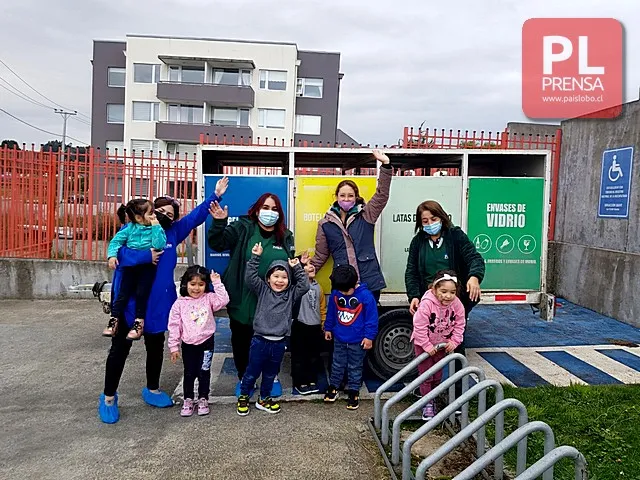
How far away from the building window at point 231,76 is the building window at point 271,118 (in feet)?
6.85

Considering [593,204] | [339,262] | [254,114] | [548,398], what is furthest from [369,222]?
[254,114]

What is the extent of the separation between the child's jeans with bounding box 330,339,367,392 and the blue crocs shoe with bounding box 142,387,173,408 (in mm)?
1463

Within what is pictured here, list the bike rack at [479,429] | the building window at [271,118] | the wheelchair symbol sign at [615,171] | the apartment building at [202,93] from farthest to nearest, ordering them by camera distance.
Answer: the building window at [271,118] → the apartment building at [202,93] → the wheelchair symbol sign at [615,171] → the bike rack at [479,429]

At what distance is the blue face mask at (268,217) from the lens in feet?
14.6

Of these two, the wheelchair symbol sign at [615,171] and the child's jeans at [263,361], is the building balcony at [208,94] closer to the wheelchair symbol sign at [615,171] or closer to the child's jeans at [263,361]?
the wheelchair symbol sign at [615,171]

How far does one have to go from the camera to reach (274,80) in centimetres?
3641

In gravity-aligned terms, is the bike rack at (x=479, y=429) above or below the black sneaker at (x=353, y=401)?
above

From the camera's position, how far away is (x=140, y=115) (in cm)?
3491

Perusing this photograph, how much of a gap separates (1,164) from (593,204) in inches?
390

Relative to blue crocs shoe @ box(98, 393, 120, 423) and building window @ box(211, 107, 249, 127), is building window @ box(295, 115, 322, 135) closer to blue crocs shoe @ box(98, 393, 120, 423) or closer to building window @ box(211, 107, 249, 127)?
building window @ box(211, 107, 249, 127)

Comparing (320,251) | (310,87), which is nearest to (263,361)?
(320,251)

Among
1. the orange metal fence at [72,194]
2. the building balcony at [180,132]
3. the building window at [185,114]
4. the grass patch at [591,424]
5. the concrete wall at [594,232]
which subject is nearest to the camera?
the grass patch at [591,424]

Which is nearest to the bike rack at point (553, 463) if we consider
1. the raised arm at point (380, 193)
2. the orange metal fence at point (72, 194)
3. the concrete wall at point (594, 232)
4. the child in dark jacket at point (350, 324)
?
the child in dark jacket at point (350, 324)

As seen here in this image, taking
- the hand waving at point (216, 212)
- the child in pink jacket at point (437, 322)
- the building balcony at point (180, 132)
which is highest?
the building balcony at point (180, 132)
